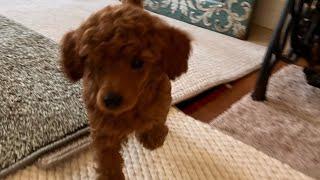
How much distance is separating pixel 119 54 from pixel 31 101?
1.66 ft

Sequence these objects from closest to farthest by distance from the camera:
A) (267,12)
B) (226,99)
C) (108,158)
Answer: (108,158) → (226,99) → (267,12)

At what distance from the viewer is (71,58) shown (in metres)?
0.87

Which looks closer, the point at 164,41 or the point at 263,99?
the point at 164,41

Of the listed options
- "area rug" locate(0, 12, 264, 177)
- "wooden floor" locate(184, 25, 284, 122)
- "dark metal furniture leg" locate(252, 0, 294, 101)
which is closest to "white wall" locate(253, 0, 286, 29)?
"wooden floor" locate(184, 25, 284, 122)

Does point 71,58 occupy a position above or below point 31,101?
above

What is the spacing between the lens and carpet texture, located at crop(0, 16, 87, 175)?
3.51ft

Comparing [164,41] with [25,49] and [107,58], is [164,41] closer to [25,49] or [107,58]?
[107,58]

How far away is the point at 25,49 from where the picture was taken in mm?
1431

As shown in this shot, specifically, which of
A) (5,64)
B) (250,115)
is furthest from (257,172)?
(5,64)

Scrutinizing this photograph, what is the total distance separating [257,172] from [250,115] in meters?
0.33

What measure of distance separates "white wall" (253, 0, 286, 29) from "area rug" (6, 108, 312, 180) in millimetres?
1067

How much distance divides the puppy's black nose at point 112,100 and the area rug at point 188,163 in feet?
1.01

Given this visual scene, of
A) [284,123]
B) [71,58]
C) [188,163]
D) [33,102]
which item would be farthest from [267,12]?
[71,58]

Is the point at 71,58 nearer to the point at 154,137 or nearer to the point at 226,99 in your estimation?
the point at 154,137
